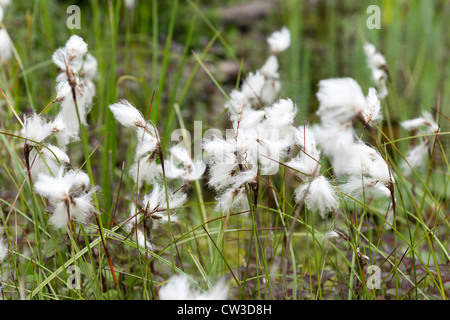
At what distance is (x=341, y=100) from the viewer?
1.89 ft

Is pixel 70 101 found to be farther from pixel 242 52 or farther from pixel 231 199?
pixel 242 52

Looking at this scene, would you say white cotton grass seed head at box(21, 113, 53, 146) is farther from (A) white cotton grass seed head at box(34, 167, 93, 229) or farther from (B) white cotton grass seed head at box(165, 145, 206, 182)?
(B) white cotton grass seed head at box(165, 145, 206, 182)

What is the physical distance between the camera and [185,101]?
283 cm

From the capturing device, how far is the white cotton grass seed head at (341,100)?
1.90 ft

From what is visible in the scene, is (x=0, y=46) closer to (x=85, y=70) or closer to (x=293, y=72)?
(x=85, y=70)

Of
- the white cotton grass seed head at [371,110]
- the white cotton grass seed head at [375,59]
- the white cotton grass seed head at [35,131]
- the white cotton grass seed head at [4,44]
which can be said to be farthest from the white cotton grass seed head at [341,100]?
the white cotton grass seed head at [4,44]

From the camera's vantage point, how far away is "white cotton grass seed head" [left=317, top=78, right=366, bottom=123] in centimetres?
58

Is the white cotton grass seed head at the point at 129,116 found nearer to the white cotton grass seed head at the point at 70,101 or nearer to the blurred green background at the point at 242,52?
the white cotton grass seed head at the point at 70,101

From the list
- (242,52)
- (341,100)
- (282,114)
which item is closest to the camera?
(341,100)

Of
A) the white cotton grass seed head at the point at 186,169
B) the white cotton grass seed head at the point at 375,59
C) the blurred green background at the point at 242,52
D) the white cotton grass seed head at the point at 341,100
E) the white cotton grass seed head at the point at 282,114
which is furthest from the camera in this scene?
the blurred green background at the point at 242,52

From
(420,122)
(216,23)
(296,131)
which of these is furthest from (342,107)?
(216,23)

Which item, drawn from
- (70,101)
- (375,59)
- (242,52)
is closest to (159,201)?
(70,101)

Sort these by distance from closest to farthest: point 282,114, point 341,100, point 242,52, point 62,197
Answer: point 341,100 → point 62,197 → point 282,114 → point 242,52
